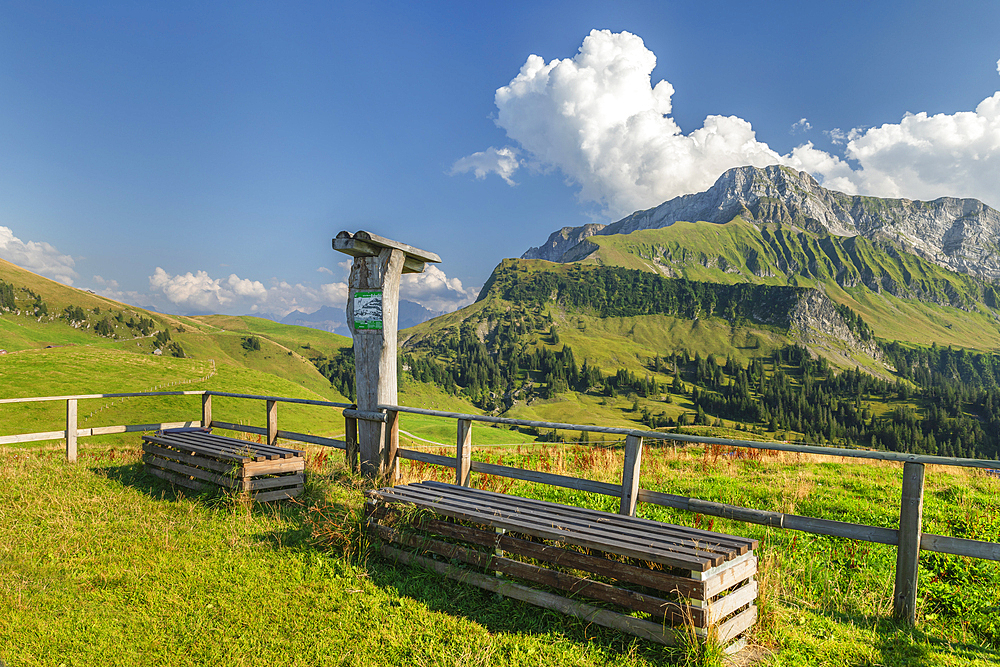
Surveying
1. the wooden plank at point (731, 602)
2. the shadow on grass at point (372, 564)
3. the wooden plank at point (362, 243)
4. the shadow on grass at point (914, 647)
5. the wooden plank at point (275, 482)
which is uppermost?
the wooden plank at point (362, 243)

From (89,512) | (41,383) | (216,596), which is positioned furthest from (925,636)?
(41,383)

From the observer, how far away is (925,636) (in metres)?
4.55

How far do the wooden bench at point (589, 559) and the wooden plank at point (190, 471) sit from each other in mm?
2751

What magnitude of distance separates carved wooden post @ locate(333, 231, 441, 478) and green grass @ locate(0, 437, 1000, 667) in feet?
2.98

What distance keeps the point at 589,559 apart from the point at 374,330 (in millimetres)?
5400

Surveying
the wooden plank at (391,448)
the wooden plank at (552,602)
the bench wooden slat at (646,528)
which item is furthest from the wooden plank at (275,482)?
the bench wooden slat at (646,528)

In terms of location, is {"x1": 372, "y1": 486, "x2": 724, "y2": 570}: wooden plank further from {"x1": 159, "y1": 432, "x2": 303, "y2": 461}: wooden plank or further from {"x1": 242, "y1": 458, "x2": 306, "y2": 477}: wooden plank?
{"x1": 159, "y1": 432, "x2": 303, "y2": 461}: wooden plank

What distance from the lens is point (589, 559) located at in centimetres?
418

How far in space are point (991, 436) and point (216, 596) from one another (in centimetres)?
24251

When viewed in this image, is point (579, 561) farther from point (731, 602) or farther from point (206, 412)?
point (206, 412)

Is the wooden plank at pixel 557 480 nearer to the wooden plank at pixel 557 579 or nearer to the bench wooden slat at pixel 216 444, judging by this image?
the wooden plank at pixel 557 579

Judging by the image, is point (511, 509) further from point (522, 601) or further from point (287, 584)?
point (287, 584)

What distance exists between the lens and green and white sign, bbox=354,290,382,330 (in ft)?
27.6

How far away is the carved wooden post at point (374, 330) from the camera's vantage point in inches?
329
